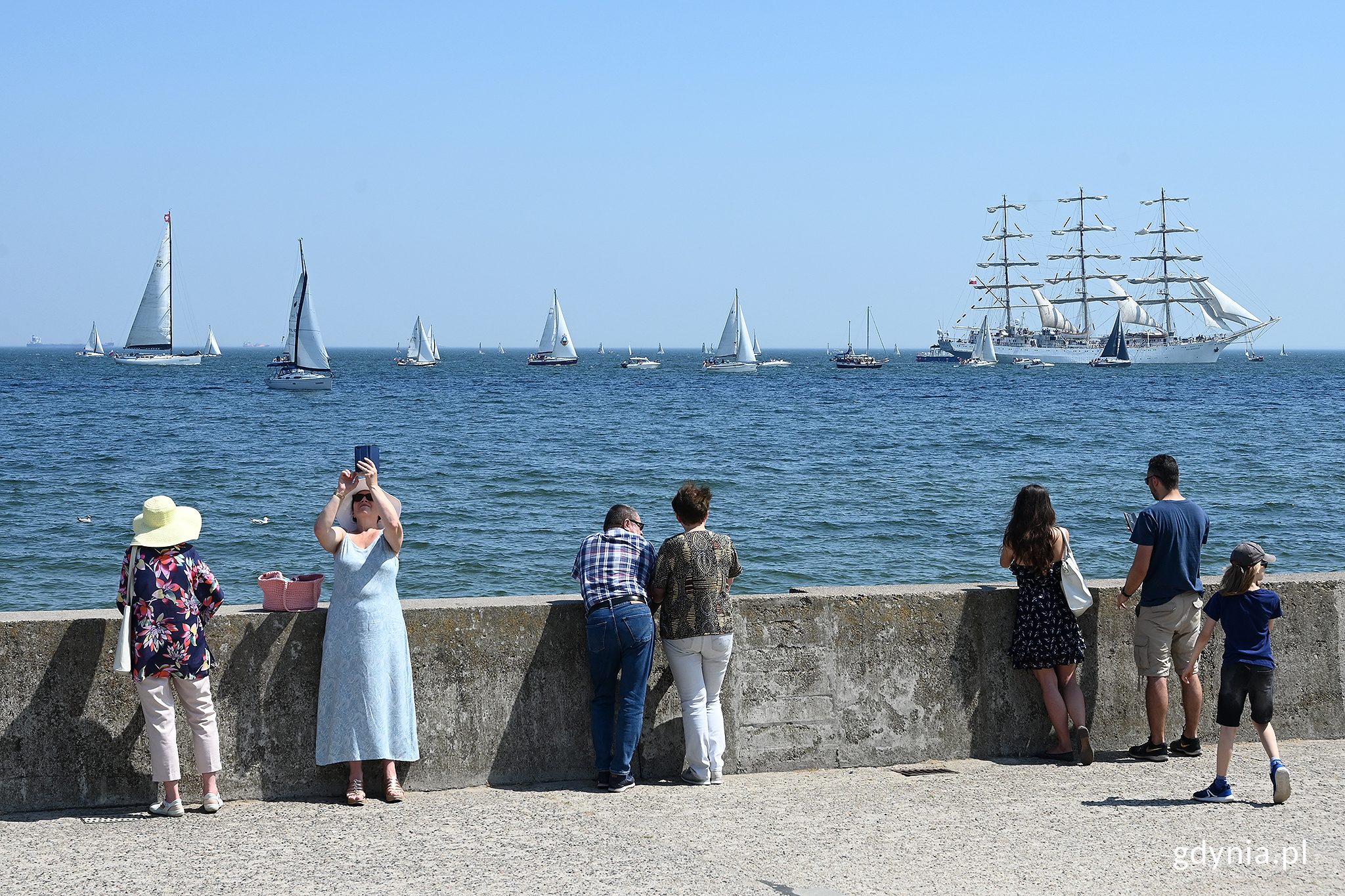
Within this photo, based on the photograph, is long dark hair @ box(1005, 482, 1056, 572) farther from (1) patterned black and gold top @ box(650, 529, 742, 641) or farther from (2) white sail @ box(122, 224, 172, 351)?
(2) white sail @ box(122, 224, 172, 351)

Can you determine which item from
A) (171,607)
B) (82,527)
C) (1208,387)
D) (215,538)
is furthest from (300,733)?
(1208,387)

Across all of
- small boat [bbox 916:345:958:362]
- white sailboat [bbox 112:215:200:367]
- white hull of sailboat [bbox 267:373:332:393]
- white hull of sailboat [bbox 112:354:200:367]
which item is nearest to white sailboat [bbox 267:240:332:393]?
white hull of sailboat [bbox 267:373:332:393]

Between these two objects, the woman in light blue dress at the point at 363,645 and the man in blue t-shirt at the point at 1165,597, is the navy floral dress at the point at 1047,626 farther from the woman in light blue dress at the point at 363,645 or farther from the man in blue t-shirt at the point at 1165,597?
the woman in light blue dress at the point at 363,645

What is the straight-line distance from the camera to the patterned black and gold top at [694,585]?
5742 millimetres

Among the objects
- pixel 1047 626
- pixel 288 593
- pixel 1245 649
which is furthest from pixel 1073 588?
pixel 288 593

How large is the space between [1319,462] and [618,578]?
41646 millimetres

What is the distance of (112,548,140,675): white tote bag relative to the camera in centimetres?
505

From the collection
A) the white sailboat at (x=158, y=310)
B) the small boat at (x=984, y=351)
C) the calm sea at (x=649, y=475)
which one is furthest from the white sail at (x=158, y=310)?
the small boat at (x=984, y=351)

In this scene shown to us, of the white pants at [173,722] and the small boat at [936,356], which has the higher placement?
the small boat at [936,356]

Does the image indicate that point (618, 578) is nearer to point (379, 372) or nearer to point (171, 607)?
point (171, 607)

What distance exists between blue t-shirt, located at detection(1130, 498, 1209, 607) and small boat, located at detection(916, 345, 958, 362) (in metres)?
183

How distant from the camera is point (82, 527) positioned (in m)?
26.9

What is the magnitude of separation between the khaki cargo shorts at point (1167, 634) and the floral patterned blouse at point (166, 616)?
4381mm

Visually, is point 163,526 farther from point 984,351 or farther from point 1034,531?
point 984,351
